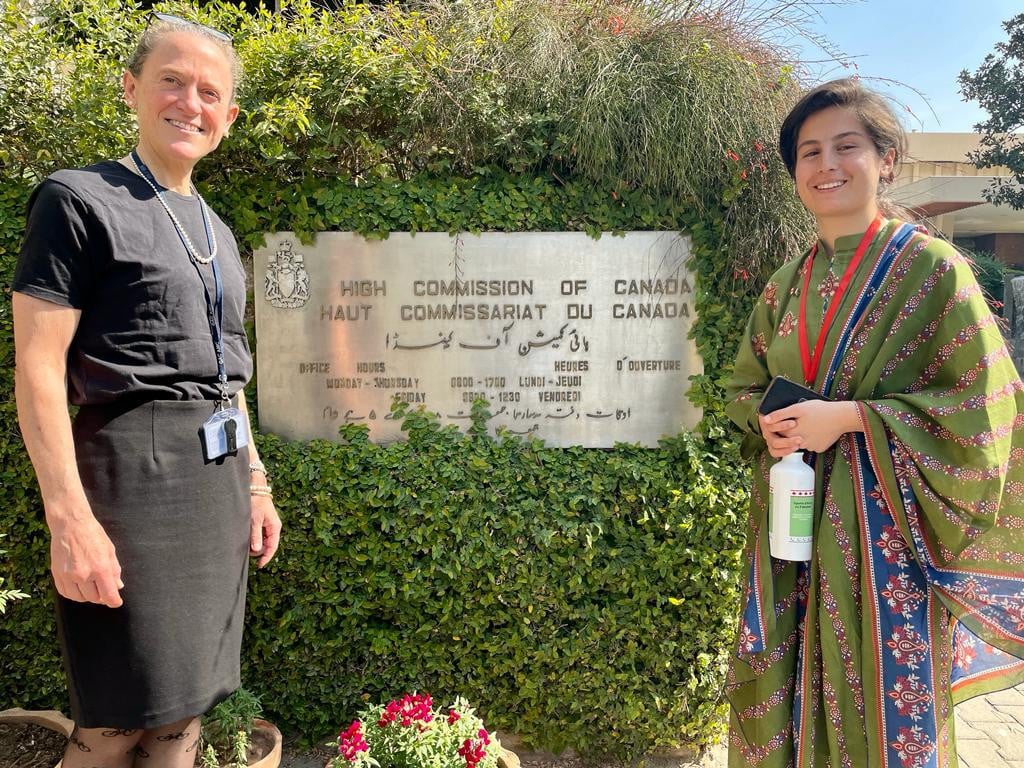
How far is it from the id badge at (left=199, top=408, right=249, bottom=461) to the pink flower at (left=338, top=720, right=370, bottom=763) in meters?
0.93

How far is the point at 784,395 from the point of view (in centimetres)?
177

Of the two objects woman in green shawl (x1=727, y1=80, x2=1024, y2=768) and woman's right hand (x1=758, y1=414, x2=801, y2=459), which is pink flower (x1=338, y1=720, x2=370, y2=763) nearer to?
woman in green shawl (x1=727, y1=80, x2=1024, y2=768)

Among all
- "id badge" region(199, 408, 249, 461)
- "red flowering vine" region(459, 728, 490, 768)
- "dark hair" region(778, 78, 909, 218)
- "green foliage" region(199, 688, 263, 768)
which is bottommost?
"green foliage" region(199, 688, 263, 768)

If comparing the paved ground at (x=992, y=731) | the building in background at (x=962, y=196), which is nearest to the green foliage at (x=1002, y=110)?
the building in background at (x=962, y=196)

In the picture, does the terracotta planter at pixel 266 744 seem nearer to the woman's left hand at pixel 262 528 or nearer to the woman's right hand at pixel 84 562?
the woman's left hand at pixel 262 528

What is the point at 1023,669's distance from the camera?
1804 millimetres

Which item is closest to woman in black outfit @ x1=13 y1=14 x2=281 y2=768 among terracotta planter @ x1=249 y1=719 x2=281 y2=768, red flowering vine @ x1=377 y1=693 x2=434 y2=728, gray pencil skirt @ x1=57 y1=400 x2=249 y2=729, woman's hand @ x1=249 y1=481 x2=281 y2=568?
gray pencil skirt @ x1=57 y1=400 x2=249 y2=729

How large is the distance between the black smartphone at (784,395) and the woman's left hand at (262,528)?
144cm

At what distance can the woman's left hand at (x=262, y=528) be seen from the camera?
77.6 inches

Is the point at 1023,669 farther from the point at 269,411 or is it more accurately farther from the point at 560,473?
the point at 269,411

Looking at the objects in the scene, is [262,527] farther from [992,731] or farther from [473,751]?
[992,731]

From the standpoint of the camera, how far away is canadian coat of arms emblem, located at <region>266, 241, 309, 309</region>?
2727 mm

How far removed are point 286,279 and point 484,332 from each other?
2.70 feet

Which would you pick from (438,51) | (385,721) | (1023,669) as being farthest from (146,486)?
(1023,669)
